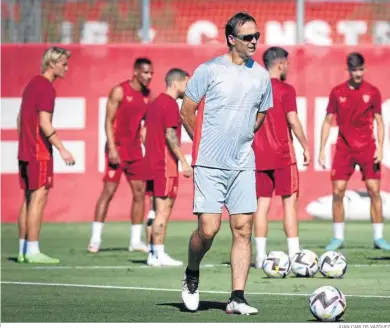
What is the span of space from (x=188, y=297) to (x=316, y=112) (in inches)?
460

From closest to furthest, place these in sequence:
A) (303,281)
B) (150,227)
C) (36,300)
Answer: (36,300) → (303,281) → (150,227)

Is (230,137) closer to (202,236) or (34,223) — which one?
(202,236)

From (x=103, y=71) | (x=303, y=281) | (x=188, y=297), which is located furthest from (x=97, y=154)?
(x=188, y=297)

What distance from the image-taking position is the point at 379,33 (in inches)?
964

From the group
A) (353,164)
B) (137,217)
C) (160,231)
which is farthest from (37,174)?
(353,164)

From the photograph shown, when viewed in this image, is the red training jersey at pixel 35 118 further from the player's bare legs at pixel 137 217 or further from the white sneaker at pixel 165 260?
the white sneaker at pixel 165 260

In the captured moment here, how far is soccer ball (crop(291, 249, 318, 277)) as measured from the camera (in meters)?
13.9

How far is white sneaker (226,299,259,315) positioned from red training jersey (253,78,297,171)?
4386 mm

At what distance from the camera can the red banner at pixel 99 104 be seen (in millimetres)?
22078

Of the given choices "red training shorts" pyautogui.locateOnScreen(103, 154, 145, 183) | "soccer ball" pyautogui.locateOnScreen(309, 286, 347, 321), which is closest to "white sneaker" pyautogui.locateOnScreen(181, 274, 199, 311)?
"soccer ball" pyautogui.locateOnScreen(309, 286, 347, 321)

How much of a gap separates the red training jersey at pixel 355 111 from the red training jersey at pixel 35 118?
384 cm

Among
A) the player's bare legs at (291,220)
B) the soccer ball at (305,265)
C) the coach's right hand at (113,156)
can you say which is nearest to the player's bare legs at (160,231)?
the player's bare legs at (291,220)

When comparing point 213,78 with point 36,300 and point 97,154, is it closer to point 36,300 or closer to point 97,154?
point 36,300

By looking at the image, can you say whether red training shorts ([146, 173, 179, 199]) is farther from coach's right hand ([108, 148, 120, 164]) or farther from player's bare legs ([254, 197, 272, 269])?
coach's right hand ([108, 148, 120, 164])
